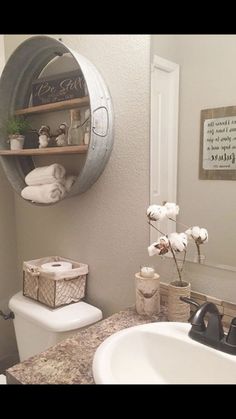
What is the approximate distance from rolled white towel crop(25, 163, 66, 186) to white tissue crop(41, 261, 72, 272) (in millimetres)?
340

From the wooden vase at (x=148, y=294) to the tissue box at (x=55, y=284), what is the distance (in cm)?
35

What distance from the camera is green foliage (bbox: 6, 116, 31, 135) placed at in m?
1.45

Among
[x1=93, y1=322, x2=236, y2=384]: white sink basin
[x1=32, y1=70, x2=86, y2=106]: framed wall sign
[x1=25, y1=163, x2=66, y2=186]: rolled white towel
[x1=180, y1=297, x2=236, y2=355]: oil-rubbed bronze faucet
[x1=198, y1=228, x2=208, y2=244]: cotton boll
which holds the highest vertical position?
[x1=32, y1=70, x2=86, y2=106]: framed wall sign

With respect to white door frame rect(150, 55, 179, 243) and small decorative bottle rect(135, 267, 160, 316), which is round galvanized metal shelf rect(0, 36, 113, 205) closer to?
white door frame rect(150, 55, 179, 243)

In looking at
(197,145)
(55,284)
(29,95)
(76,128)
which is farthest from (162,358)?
(29,95)

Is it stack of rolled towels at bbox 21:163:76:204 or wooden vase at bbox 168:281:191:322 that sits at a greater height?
stack of rolled towels at bbox 21:163:76:204

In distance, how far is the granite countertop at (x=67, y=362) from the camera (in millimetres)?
738

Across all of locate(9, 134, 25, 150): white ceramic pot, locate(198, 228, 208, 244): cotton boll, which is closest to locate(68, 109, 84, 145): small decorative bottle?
locate(9, 134, 25, 150): white ceramic pot

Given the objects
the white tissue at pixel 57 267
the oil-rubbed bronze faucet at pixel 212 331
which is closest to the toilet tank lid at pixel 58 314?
the white tissue at pixel 57 267

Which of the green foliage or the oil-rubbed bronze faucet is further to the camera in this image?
the green foliage

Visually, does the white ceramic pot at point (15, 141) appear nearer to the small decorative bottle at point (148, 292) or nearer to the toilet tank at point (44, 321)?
the toilet tank at point (44, 321)
